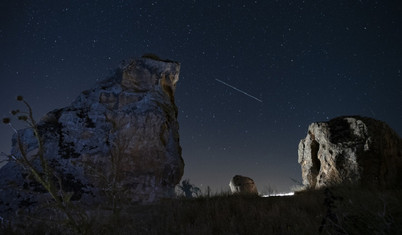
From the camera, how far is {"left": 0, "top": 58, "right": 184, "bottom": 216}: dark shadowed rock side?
744 cm

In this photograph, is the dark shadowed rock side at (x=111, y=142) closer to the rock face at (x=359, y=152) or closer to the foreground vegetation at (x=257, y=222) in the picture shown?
the foreground vegetation at (x=257, y=222)

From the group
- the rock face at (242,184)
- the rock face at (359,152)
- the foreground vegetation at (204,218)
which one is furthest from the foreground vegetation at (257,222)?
the rock face at (242,184)

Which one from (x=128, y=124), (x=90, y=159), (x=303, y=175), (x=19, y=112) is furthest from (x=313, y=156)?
(x=19, y=112)

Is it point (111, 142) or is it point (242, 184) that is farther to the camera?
point (242, 184)

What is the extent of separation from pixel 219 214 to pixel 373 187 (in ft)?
19.5

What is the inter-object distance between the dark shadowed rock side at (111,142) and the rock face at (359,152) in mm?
6006

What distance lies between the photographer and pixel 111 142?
8344 mm

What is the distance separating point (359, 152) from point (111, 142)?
353 inches

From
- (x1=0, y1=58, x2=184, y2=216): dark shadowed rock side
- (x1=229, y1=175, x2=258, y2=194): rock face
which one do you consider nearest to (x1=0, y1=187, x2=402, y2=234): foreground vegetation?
(x1=0, y1=58, x2=184, y2=216): dark shadowed rock side

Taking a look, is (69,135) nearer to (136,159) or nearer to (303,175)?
(136,159)

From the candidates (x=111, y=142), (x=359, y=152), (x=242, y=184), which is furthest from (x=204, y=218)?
(x=242, y=184)

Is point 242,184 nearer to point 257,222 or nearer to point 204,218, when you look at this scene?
point 204,218

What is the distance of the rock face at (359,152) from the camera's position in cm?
865

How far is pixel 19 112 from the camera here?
2574mm
